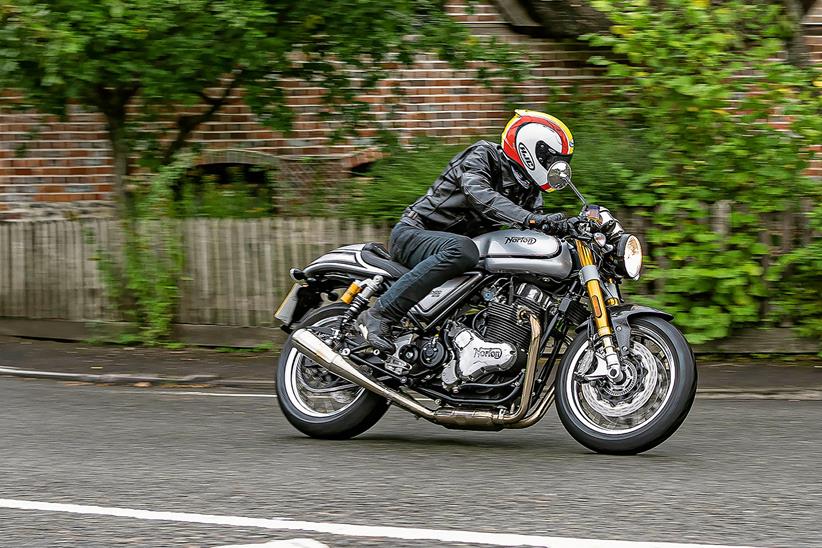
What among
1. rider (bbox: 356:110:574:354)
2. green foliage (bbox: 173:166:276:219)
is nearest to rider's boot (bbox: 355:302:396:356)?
rider (bbox: 356:110:574:354)

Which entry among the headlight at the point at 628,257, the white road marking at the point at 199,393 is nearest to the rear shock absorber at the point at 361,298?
the headlight at the point at 628,257

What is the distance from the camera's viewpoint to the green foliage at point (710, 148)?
10.2m

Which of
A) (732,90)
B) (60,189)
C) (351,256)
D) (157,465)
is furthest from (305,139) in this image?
(157,465)

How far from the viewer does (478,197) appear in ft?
21.3

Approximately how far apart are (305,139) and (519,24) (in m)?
3.16

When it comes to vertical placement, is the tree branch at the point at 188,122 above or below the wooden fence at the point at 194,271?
above

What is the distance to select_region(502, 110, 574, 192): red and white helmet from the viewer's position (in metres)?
6.47

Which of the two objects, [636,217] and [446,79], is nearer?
[636,217]

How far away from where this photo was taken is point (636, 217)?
1068 cm

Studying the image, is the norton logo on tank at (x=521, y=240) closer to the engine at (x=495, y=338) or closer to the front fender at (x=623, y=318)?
the engine at (x=495, y=338)

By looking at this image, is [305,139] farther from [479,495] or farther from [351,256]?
[479,495]

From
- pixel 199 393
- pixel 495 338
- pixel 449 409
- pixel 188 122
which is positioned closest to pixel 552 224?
pixel 495 338

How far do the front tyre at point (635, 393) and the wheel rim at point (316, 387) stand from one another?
4.34ft

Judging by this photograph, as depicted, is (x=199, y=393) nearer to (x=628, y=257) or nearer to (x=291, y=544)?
(x=628, y=257)
